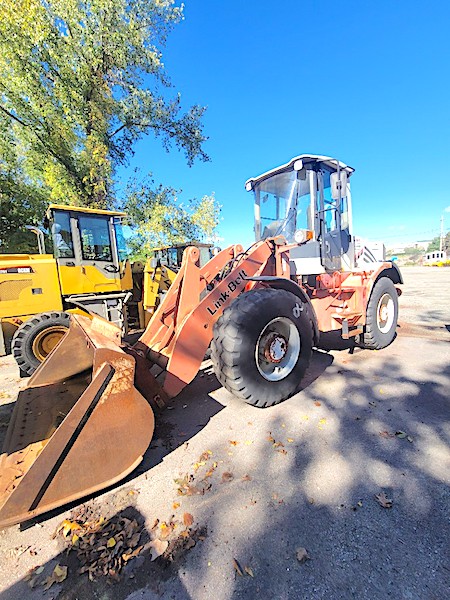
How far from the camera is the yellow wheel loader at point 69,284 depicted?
5.69 m

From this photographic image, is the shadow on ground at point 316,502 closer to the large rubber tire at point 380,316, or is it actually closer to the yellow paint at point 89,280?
the large rubber tire at point 380,316

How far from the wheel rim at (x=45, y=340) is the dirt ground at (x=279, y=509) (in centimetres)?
230

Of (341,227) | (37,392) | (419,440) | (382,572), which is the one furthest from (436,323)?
(37,392)

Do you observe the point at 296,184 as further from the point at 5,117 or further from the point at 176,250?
the point at 5,117

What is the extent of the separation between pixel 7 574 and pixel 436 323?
898 cm

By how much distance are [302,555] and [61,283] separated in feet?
20.7

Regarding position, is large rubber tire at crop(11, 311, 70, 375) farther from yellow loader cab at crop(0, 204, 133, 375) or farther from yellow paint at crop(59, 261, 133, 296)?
yellow paint at crop(59, 261, 133, 296)

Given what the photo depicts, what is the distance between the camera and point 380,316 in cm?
567

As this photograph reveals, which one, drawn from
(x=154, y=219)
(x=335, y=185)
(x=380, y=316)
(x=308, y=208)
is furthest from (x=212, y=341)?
(x=154, y=219)

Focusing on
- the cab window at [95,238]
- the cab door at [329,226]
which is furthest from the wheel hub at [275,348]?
the cab window at [95,238]

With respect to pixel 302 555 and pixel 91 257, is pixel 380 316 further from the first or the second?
pixel 91 257

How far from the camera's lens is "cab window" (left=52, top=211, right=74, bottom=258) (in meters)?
6.43

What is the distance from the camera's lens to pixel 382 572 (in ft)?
5.37

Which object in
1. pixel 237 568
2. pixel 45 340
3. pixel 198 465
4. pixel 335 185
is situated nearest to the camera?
pixel 237 568
